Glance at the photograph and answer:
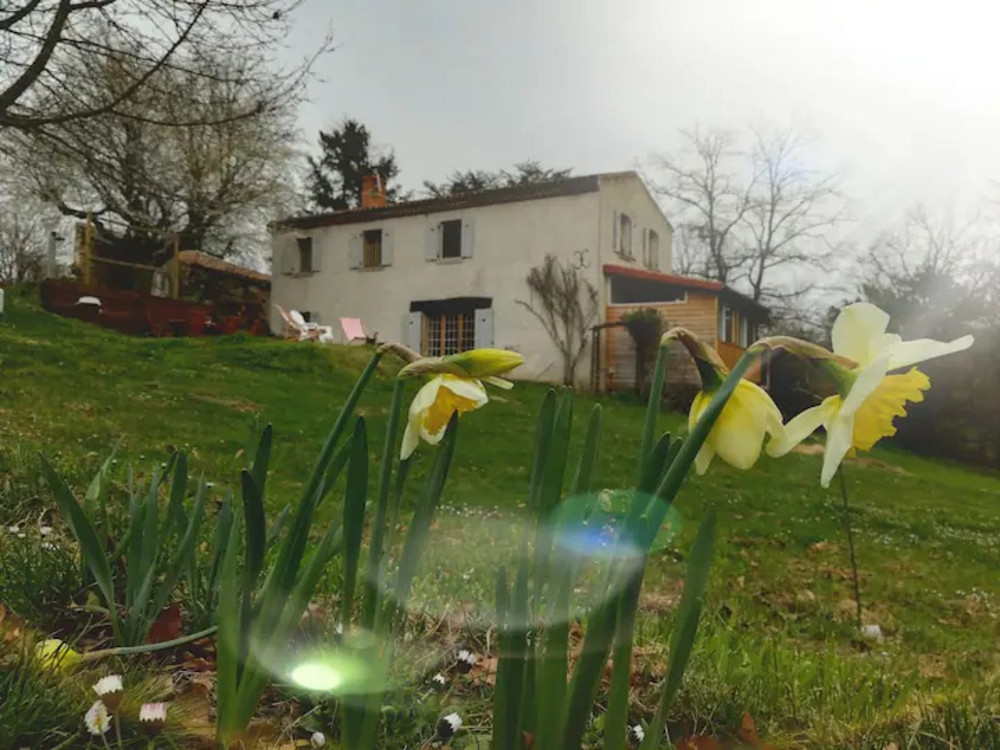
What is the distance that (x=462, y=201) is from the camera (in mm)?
17453

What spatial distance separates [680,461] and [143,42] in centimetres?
807

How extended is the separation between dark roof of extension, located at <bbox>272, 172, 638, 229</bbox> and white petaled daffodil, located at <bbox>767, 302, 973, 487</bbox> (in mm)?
15925

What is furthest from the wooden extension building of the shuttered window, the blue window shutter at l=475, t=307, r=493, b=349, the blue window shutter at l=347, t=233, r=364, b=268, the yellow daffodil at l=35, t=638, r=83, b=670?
the yellow daffodil at l=35, t=638, r=83, b=670

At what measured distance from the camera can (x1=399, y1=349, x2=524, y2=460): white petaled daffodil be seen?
866 millimetres

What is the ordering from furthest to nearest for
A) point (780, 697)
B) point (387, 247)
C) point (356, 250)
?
point (356, 250)
point (387, 247)
point (780, 697)

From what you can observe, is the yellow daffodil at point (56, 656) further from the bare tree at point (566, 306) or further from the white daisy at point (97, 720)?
the bare tree at point (566, 306)

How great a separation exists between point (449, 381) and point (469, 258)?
16849 millimetres

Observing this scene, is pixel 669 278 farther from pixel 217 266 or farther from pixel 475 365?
pixel 475 365

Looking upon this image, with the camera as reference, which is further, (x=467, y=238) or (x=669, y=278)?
(x=467, y=238)

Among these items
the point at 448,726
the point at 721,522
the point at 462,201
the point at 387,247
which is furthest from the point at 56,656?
the point at 387,247

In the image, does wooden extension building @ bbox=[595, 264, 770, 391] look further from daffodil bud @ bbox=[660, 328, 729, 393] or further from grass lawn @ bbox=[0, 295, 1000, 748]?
daffodil bud @ bbox=[660, 328, 729, 393]

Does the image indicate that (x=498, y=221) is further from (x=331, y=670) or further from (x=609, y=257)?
(x=331, y=670)

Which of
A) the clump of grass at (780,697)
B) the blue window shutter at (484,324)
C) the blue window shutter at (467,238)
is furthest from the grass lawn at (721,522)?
the blue window shutter at (467,238)

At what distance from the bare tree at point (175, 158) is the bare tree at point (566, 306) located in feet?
21.6
